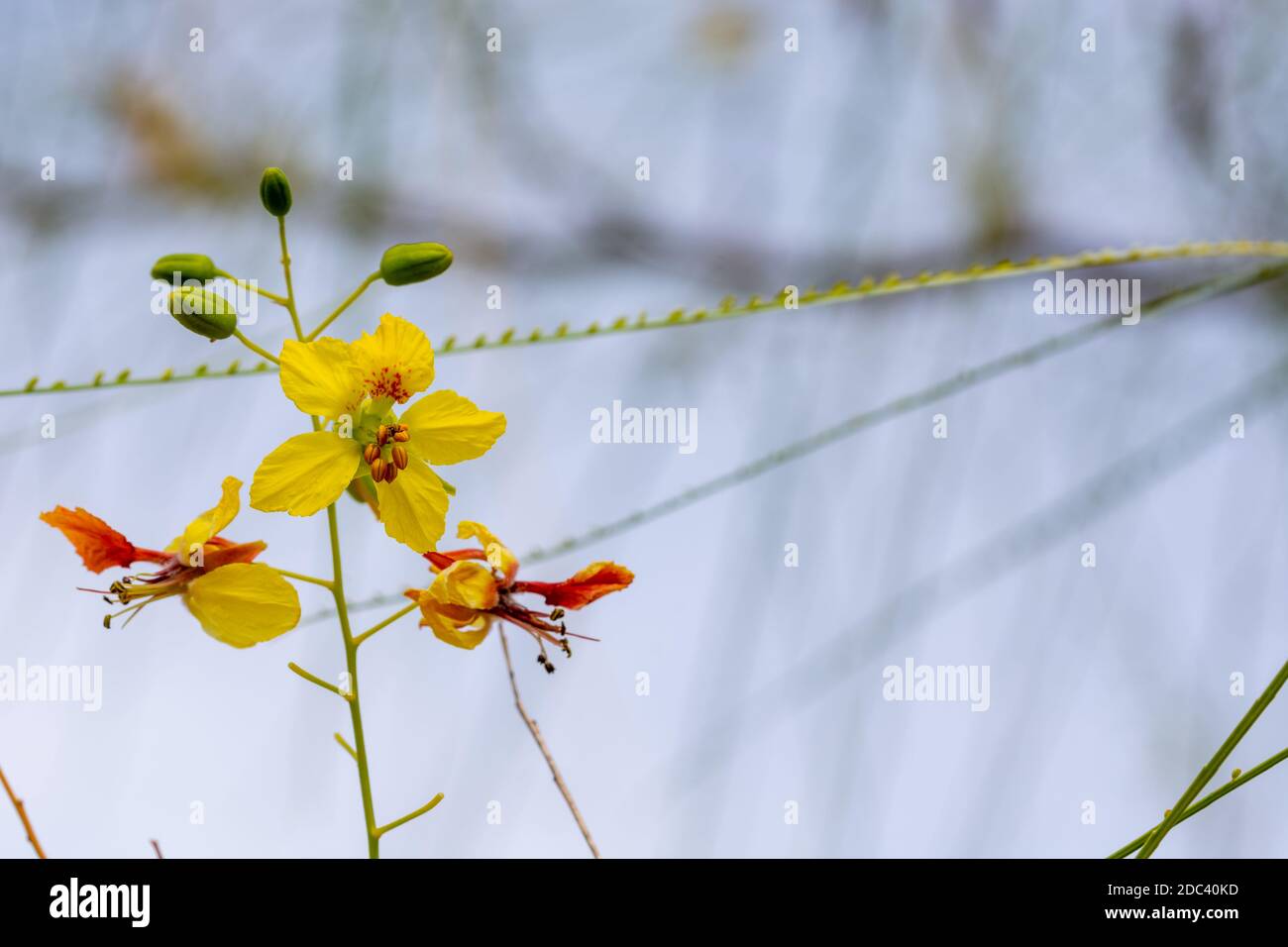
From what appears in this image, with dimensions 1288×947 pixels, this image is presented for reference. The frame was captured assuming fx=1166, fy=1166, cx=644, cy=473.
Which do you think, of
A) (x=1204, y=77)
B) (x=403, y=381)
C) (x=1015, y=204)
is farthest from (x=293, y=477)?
(x=1204, y=77)

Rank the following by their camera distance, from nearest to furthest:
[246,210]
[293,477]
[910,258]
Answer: [293,477] < [246,210] < [910,258]

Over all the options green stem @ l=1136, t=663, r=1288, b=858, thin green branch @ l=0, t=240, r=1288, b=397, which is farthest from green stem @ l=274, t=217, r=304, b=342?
green stem @ l=1136, t=663, r=1288, b=858

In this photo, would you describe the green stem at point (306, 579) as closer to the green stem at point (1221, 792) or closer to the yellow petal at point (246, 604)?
the yellow petal at point (246, 604)

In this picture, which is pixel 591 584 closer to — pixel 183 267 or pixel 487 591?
pixel 487 591

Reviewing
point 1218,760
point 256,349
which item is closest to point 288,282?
point 256,349

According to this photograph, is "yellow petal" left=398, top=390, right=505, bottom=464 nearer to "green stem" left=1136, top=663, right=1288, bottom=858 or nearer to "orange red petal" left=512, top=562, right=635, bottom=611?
"orange red petal" left=512, top=562, right=635, bottom=611

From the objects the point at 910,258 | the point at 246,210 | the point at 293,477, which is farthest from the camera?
the point at 910,258
